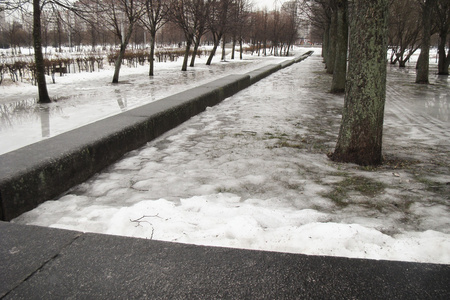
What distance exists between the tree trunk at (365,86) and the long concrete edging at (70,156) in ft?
10.3

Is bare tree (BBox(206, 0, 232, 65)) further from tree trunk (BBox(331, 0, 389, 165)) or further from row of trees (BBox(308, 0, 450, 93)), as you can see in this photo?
tree trunk (BBox(331, 0, 389, 165))

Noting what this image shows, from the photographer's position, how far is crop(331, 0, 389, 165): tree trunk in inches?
162

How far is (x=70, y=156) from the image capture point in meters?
3.77

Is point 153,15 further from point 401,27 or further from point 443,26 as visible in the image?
point 401,27

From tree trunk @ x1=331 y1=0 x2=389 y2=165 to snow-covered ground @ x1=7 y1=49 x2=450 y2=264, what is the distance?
275 mm

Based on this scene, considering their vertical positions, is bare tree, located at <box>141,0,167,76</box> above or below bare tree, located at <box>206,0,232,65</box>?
below

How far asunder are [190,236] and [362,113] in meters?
3.07

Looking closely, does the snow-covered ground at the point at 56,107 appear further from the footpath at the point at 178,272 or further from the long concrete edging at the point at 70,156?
the footpath at the point at 178,272

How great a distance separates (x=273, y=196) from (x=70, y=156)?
237cm

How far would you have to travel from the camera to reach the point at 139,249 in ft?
6.73

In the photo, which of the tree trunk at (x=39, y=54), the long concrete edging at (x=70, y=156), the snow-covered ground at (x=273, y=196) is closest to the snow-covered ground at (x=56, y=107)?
the tree trunk at (x=39, y=54)

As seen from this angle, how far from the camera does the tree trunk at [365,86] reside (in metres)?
4.11

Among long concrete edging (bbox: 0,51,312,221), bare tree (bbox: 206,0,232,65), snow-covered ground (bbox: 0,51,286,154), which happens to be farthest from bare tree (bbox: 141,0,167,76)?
long concrete edging (bbox: 0,51,312,221)

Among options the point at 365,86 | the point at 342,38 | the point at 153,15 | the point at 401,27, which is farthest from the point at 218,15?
the point at 365,86
